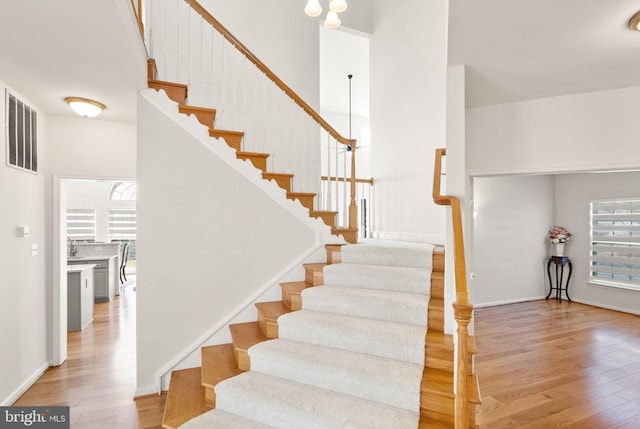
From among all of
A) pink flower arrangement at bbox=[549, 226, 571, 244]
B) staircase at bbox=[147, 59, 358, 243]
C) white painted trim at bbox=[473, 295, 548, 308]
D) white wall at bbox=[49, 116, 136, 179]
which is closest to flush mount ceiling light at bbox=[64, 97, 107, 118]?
white wall at bbox=[49, 116, 136, 179]

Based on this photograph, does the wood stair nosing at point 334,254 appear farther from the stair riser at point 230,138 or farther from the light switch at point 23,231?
the light switch at point 23,231

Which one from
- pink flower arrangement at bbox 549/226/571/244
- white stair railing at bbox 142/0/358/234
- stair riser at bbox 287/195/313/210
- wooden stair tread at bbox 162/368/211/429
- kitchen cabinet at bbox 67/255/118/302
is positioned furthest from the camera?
pink flower arrangement at bbox 549/226/571/244

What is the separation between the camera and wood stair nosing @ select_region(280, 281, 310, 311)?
3.06 m

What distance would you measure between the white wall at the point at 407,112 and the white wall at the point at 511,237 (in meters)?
2.06

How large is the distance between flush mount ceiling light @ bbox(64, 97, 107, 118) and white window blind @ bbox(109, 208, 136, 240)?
6.75 m

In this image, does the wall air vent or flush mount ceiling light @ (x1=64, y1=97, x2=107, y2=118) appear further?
flush mount ceiling light @ (x1=64, y1=97, x2=107, y2=118)

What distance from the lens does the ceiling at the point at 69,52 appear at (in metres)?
1.85

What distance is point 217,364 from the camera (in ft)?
8.97

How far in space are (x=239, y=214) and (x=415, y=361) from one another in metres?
2.09

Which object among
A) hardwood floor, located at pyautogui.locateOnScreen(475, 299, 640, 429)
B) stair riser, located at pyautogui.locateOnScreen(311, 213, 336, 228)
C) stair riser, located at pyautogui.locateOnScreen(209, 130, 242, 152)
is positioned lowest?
hardwood floor, located at pyautogui.locateOnScreen(475, 299, 640, 429)

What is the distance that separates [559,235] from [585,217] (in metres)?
0.60

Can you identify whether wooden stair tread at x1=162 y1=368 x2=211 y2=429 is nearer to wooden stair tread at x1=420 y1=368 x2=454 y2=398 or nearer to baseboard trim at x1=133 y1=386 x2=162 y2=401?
baseboard trim at x1=133 y1=386 x2=162 y2=401

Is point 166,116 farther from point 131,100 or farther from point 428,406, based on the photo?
point 428,406

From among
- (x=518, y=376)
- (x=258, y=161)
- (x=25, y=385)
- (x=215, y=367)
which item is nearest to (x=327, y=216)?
(x=258, y=161)
